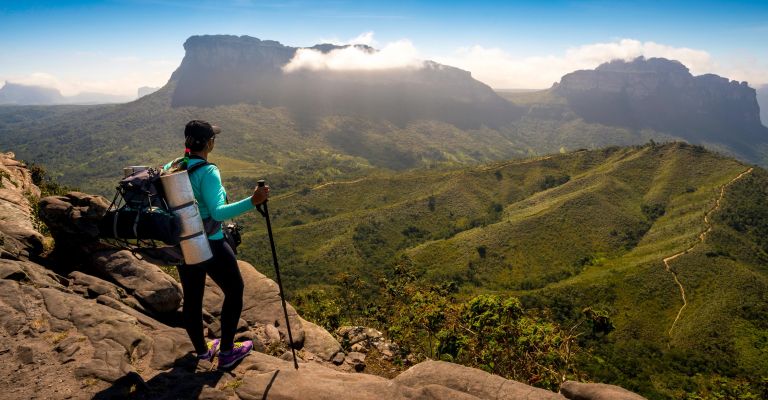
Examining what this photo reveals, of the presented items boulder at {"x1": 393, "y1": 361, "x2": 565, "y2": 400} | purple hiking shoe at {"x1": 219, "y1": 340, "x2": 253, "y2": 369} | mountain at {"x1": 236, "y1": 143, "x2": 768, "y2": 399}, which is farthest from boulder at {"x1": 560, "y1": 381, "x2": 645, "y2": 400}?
mountain at {"x1": 236, "y1": 143, "x2": 768, "y2": 399}

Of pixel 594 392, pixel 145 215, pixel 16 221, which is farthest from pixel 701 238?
pixel 16 221

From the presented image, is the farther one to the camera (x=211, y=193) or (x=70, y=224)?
(x=70, y=224)

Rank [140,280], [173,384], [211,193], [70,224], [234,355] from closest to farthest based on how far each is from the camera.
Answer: [211,193] → [173,384] → [234,355] → [140,280] → [70,224]

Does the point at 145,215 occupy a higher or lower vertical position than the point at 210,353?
higher

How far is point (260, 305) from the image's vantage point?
1296 cm

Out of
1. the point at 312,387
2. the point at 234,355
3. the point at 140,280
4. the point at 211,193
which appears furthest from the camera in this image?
the point at 140,280

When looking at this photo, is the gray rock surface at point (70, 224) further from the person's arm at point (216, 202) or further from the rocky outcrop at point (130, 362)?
Result: the person's arm at point (216, 202)

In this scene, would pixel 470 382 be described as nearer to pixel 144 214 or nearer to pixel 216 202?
pixel 216 202

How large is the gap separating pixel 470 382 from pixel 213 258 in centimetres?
524

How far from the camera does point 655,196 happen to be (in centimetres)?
12188

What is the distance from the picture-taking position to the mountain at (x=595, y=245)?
63.6m

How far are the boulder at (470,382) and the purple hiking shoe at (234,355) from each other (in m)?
2.95

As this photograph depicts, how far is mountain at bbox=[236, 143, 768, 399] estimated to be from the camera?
209 ft

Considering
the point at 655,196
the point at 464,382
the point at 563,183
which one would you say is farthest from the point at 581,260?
the point at 464,382
